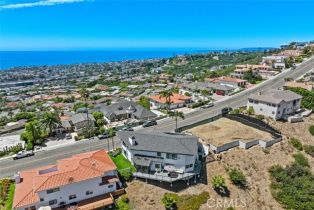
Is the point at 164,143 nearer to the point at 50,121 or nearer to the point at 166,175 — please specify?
the point at 166,175

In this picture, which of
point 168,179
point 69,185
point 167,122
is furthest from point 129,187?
point 167,122

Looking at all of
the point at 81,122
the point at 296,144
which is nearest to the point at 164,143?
the point at 81,122

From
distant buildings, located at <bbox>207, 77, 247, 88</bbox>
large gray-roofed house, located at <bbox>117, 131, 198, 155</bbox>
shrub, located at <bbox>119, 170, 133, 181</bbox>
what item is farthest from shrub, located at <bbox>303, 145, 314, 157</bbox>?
distant buildings, located at <bbox>207, 77, 247, 88</bbox>

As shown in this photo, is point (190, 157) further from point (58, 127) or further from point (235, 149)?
point (58, 127)

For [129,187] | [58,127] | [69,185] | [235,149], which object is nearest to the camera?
[69,185]

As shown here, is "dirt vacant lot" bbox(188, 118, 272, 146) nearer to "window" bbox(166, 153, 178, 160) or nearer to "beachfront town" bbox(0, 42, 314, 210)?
→ "beachfront town" bbox(0, 42, 314, 210)

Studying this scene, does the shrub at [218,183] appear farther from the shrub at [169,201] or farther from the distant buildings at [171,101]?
the distant buildings at [171,101]

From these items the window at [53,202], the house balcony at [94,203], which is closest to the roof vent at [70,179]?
the window at [53,202]
